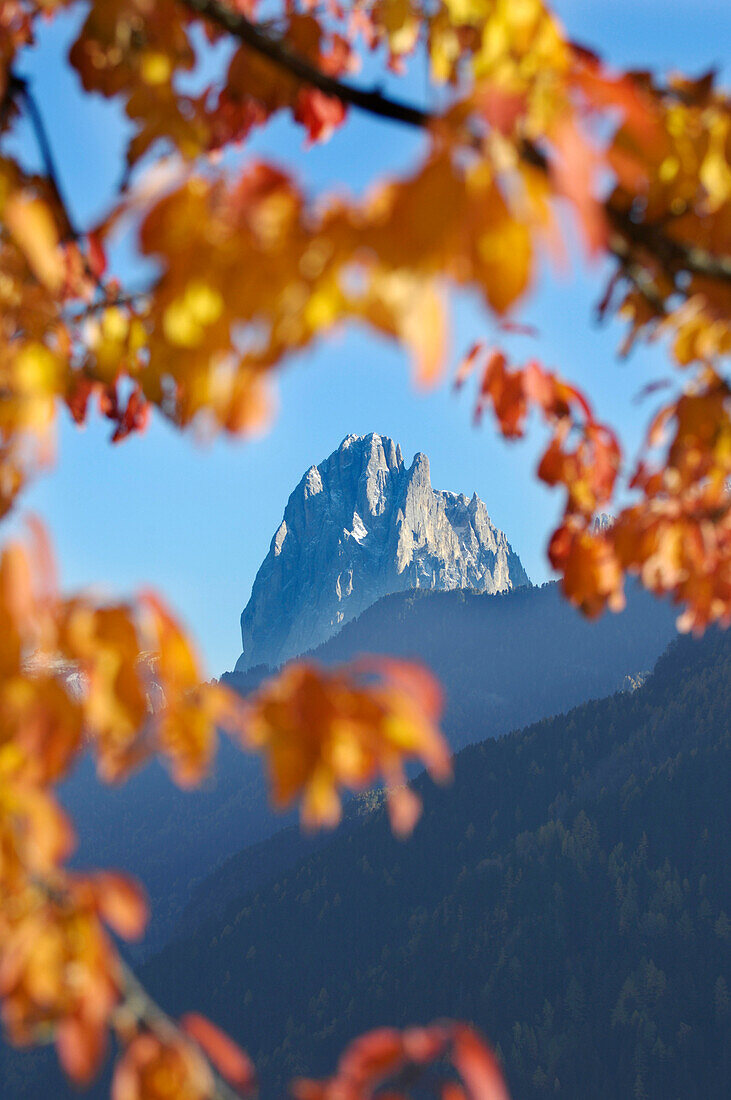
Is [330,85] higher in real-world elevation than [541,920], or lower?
higher

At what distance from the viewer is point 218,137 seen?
7.05 feet

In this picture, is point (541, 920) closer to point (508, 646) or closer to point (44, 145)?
point (508, 646)

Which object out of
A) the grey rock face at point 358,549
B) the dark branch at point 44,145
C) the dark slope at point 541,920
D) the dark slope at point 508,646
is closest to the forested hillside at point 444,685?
the dark slope at point 508,646

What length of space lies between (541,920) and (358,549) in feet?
248

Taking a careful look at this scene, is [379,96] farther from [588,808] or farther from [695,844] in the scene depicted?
[588,808]

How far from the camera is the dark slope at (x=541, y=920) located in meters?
43.0

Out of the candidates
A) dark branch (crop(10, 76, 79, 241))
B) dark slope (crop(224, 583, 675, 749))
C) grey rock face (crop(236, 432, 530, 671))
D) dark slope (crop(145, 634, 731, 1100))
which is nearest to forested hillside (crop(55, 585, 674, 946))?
dark slope (crop(224, 583, 675, 749))

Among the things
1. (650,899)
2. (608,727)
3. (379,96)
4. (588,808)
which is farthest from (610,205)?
(608,727)

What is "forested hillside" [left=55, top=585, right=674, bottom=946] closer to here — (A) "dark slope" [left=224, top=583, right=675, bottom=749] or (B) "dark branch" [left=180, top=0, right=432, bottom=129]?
(A) "dark slope" [left=224, top=583, right=675, bottom=749]

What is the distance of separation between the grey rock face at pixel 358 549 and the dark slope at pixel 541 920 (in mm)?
54121

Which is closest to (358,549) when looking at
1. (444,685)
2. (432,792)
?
(444,685)

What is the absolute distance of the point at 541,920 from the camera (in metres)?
52.2

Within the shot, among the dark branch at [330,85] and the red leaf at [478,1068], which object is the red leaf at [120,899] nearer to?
the red leaf at [478,1068]

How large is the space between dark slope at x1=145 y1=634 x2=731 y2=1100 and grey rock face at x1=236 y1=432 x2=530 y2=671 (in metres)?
54.1
